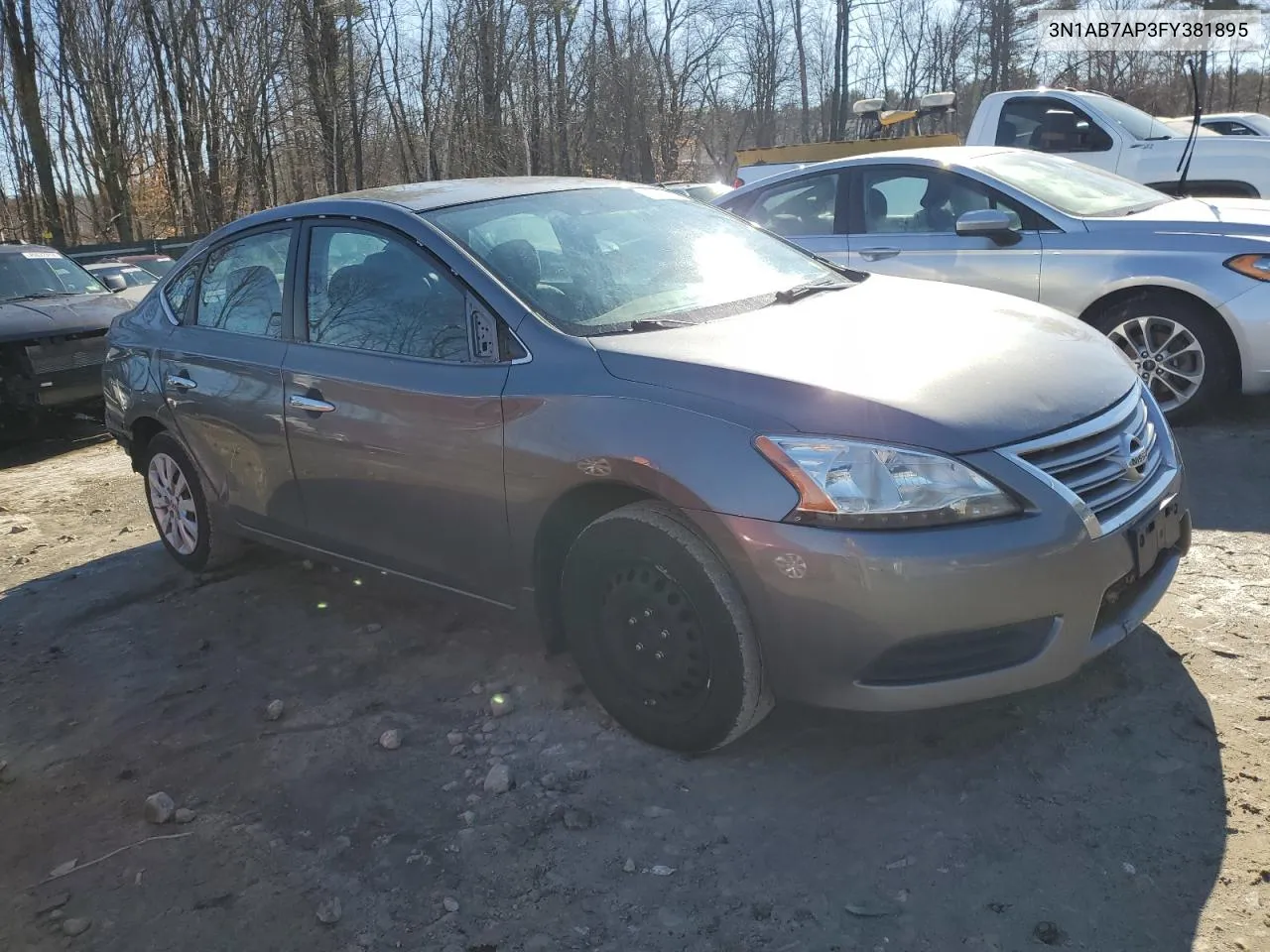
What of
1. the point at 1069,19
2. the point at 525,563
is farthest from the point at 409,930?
the point at 1069,19

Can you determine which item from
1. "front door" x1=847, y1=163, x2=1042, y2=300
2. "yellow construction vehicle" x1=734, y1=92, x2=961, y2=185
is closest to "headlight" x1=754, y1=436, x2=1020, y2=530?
"front door" x1=847, y1=163, x2=1042, y2=300

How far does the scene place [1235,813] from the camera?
2.50m

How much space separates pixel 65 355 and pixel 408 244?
5.98m

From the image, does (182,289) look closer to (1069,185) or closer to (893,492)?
(893,492)

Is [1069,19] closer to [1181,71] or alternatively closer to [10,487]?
[1181,71]

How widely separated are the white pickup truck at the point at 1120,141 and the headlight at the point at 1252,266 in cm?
474

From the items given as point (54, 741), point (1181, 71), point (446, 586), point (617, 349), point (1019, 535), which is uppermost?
point (1181, 71)

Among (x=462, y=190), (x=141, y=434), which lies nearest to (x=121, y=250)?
(x=141, y=434)

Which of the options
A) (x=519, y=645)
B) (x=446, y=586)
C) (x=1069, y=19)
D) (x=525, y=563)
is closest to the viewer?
(x=525, y=563)

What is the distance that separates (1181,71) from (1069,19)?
9.32 metres

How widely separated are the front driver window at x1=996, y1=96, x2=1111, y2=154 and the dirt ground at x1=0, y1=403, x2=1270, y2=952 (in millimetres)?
7139

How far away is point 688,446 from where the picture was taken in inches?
106

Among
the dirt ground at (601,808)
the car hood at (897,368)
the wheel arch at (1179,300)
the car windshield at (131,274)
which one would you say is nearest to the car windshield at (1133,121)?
the wheel arch at (1179,300)

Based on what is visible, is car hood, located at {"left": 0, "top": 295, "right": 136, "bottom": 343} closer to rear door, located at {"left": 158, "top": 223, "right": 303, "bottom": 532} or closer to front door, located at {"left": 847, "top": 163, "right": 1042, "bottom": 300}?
rear door, located at {"left": 158, "top": 223, "right": 303, "bottom": 532}
